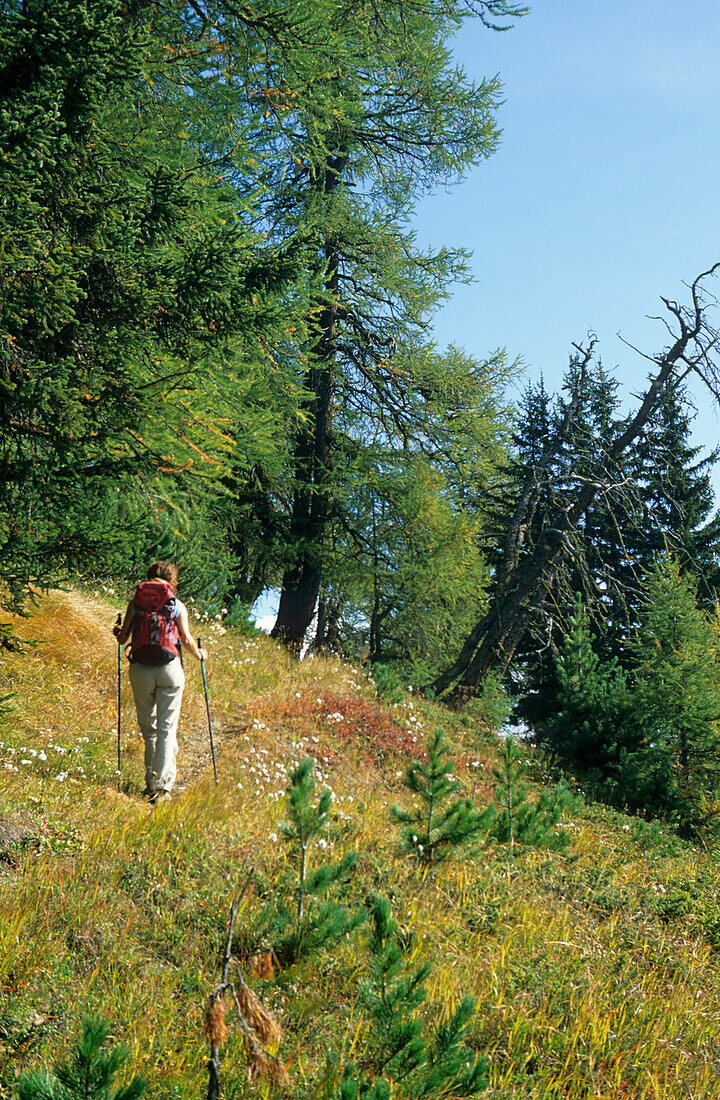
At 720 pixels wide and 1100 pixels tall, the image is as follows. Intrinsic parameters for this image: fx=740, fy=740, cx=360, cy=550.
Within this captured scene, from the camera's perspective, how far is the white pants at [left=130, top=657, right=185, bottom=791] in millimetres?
6477

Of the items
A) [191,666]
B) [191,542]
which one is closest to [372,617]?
[191,542]

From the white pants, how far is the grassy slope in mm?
270

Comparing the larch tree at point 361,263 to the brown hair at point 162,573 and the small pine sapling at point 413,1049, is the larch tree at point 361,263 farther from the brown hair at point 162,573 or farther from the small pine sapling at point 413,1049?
the small pine sapling at point 413,1049

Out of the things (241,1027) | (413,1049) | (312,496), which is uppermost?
(312,496)

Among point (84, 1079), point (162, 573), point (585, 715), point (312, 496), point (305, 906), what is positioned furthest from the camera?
point (312, 496)

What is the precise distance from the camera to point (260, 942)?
3.90 metres

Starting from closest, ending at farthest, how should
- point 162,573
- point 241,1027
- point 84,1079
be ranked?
point 84,1079 < point 241,1027 < point 162,573

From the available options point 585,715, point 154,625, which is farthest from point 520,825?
point 585,715

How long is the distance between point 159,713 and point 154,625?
2.59ft

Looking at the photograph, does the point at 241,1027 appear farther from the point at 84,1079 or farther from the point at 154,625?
the point at 154,625

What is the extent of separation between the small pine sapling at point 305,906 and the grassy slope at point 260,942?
0.47 ft

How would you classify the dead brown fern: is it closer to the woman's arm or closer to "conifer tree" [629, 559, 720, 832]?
the woman's arm

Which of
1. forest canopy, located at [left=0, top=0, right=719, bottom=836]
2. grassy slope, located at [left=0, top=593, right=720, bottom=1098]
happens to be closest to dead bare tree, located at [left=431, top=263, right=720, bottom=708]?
forest canopy, located at [left=0, top=0, right=719, bottom=836]

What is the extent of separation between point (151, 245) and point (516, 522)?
33.5 feet
